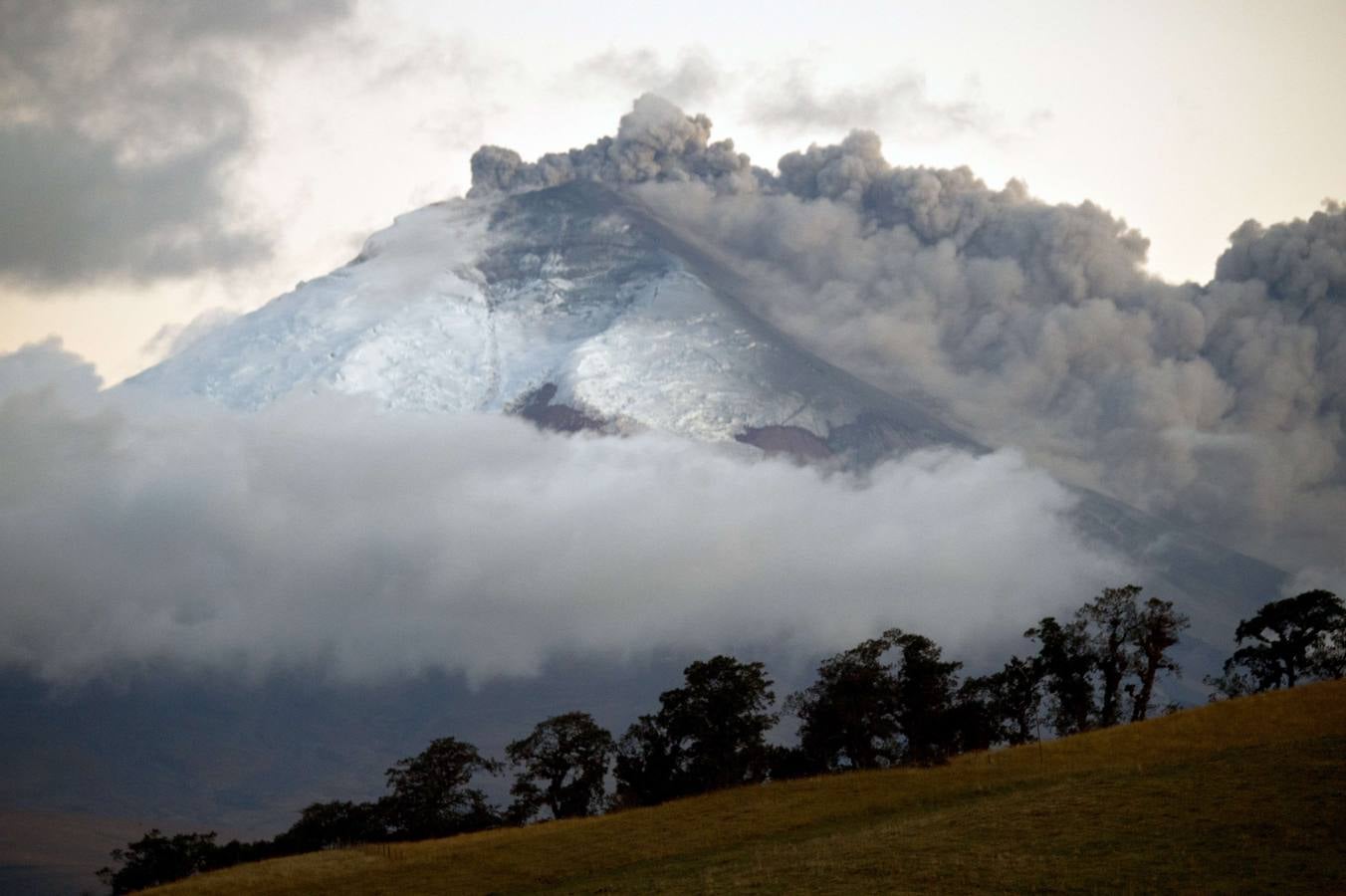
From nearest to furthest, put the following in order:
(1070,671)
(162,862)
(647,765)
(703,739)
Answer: (162,862), (703,739), (1070,671), (647,765)

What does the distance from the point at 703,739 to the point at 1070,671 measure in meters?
30.3

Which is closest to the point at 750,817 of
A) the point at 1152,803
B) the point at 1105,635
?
the point at 1152,803

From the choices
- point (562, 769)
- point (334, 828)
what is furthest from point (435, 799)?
point (334, 828)

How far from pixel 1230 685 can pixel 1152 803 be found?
70.0m

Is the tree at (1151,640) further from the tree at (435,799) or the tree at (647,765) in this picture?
the tree at (435,799)

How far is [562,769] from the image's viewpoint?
109 meters

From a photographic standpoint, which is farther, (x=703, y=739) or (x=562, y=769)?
(x=562, y=769)

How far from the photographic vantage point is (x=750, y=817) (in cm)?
6931

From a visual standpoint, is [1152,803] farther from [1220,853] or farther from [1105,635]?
[1105,635]

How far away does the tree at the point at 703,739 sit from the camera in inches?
4045

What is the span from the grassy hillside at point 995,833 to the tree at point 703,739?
2256 cm

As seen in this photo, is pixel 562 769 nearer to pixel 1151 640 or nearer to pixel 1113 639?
pixel 1113 639

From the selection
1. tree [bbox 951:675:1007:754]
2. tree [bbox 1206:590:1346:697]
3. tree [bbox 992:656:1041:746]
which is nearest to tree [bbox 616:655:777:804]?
tree [bbox 951:675:1007:754]

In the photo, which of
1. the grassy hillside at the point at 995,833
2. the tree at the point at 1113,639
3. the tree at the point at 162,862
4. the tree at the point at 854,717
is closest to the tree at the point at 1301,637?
the tree at the point at 1113,639
